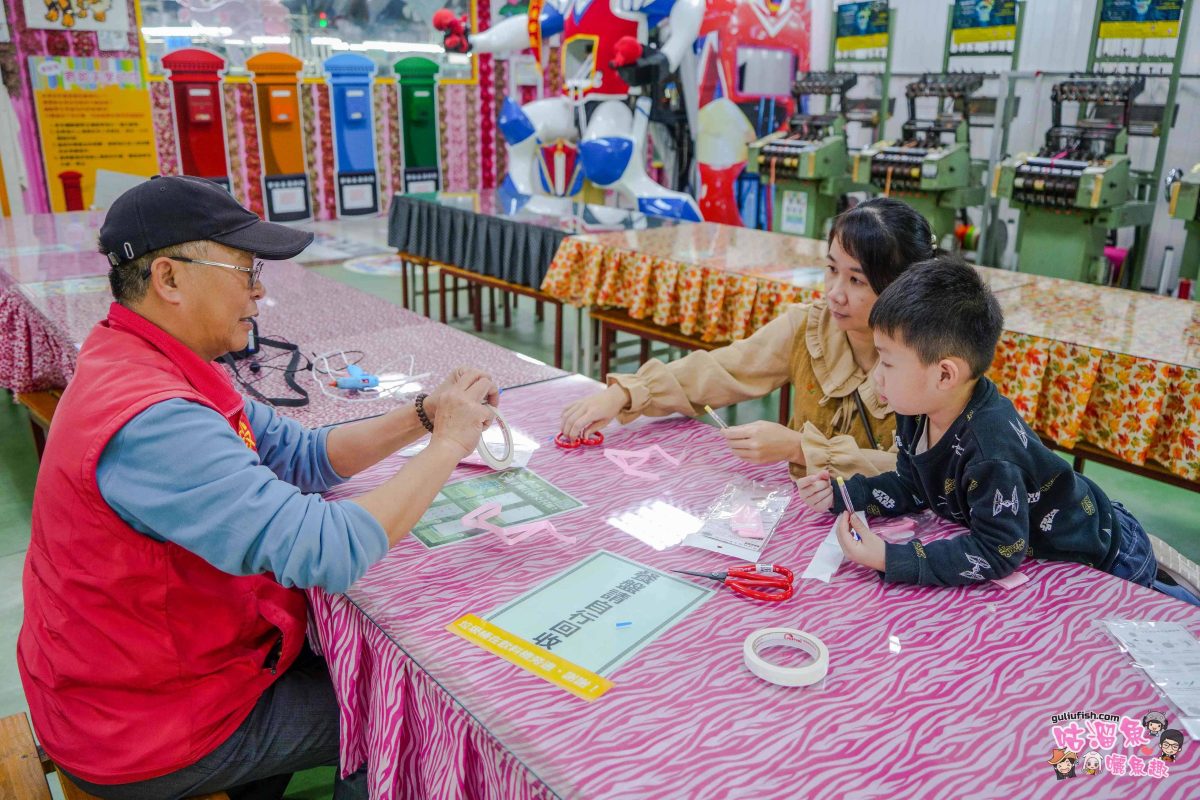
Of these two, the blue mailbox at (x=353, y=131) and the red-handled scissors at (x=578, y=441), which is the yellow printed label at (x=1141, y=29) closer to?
the red-handled scissors at (x=578, y=441)

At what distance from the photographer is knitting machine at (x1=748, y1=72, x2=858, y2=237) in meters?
6.10

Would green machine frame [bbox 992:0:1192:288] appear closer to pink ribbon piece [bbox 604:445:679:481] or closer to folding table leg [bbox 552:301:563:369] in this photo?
folding table leg [bbox 552:301:563:369]

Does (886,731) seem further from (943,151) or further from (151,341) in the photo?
(943,151)

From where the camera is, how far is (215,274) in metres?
1.19

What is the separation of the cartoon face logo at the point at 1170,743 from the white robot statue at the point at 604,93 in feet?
18.5

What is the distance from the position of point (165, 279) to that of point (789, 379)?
1.41m

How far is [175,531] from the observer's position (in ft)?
3.47

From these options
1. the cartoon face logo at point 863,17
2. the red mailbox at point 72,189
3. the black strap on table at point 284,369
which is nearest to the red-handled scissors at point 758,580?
the black strap on table at point 284,369

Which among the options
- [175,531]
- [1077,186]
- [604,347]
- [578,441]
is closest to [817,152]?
[1077,186]

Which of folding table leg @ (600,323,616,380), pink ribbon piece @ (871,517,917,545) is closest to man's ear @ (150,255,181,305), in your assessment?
pink ribbon piece @ (871,517,917,545)

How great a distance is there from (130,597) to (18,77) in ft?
24.8

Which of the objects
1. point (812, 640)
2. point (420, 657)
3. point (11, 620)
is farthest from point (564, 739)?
point (11, 620)

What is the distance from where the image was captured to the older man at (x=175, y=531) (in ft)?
3.47

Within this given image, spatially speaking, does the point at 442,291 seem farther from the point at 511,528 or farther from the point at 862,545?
the point at 862,545
